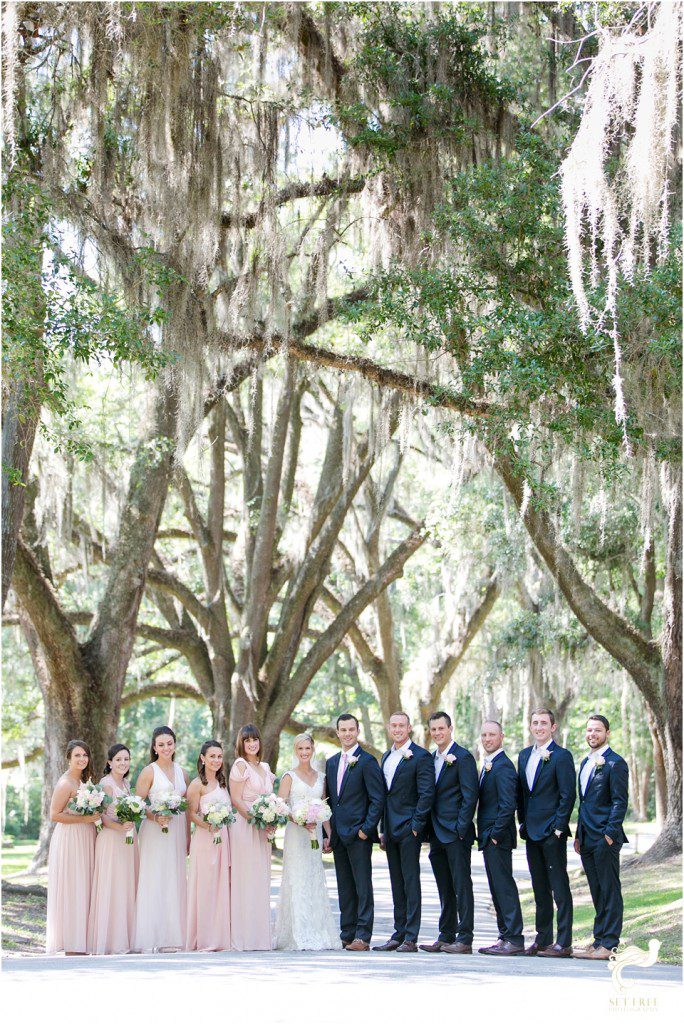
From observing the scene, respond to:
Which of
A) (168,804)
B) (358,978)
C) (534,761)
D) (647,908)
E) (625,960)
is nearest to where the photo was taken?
(625,960)

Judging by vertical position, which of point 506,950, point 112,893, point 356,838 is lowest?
point 506,950

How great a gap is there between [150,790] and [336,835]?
4.27 ft

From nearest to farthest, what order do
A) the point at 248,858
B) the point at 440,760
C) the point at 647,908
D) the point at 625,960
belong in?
the point at 625,960, the point at 440,760, the point at 248,858, the point at 647,908

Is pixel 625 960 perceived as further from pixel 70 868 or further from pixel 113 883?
pixel 70 868

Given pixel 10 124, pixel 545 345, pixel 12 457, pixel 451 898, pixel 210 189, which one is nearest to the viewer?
pixel 451 898

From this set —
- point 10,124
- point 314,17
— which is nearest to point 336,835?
point 10,124

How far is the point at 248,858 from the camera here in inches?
314

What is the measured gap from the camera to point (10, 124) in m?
8.42

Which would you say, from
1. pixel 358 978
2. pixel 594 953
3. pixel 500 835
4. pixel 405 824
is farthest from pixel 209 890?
pixel 594 953

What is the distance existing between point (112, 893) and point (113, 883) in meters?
0.06

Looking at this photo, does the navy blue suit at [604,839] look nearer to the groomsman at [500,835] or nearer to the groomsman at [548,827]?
the groomsman at [548,827]

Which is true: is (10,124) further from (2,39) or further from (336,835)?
(336,835)

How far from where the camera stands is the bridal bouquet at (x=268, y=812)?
7719 mm

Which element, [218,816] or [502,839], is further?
[218,816]
